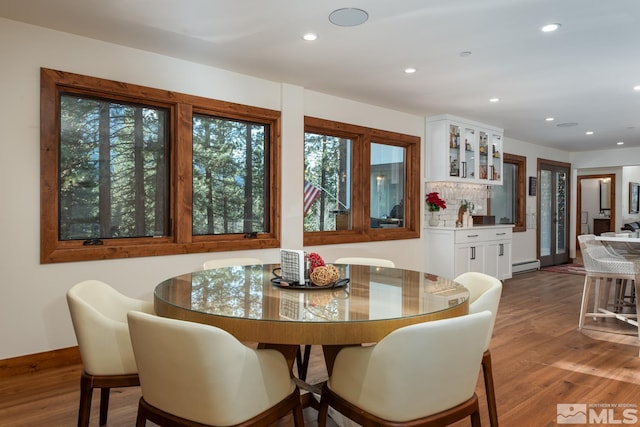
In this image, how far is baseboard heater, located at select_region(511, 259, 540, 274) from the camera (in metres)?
7.75

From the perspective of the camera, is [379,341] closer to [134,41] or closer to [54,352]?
[54,352]

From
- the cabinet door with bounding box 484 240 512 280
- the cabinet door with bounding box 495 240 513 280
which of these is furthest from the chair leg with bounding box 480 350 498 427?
the cabinet door with bounding box 495 240 513 280

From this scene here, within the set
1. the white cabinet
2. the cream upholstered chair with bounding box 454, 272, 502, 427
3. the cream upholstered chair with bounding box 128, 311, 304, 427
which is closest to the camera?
the cream upholstered chair with bounding box 128, 311, 304, 427

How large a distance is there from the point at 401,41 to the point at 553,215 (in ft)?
23.7

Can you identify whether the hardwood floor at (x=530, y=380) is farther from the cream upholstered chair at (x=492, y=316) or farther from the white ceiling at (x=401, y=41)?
the white ceiling at (x=401, y=41)

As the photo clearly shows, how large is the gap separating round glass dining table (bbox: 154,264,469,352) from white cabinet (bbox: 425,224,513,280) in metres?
3.45

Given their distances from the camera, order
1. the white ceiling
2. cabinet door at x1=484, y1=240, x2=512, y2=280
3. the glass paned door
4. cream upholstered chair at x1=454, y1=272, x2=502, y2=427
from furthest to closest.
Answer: the glass paned door, cabinet door at x1=484, y1=240, x2=512, y2=280, the white ceiling, cream upholstered chair at x1=454, y1=272, x2=502, y2=427

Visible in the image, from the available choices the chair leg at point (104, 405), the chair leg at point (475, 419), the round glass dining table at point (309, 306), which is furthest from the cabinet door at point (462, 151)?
the chair leg at point (104, 405)

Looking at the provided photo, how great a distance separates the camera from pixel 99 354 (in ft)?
6.15

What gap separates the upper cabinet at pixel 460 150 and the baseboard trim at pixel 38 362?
4619mm

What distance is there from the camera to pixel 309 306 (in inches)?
70.4

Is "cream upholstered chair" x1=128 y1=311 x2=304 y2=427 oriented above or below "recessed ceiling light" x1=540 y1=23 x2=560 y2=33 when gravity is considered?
below

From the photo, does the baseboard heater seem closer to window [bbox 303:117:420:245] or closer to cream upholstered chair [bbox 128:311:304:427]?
window [bbox 303:117:420:245]

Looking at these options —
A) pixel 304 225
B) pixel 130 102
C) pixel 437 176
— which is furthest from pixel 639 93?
pixel 130 102
